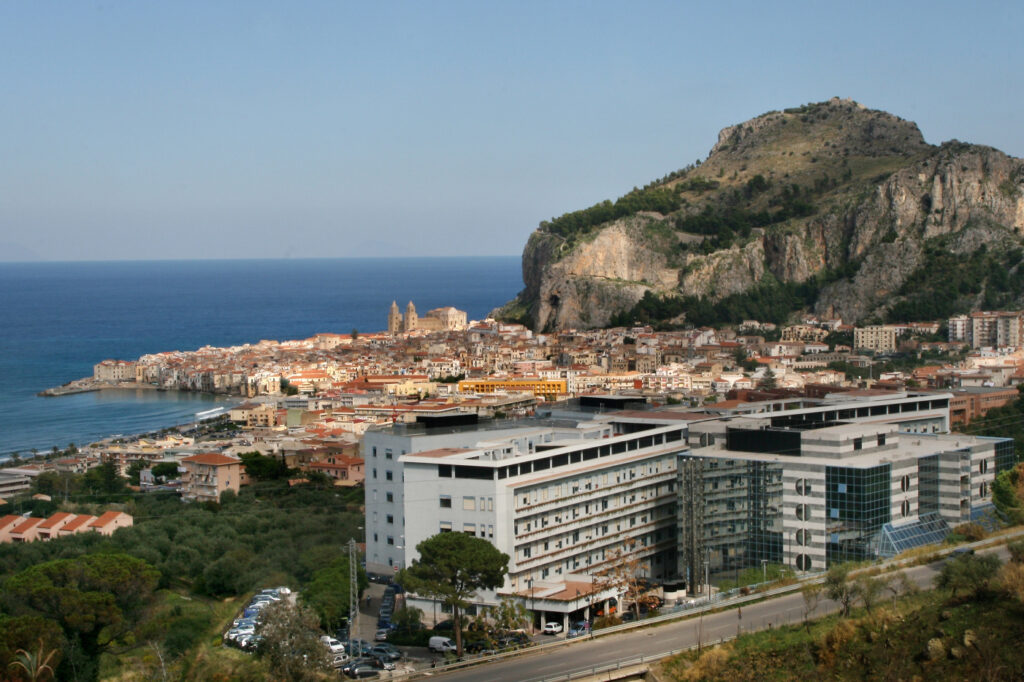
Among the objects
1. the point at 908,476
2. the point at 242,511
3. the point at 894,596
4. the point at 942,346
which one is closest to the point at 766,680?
the point at 894,596

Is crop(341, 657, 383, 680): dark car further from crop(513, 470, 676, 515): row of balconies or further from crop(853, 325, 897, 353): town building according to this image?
crop(853, 325, 897, 353): town building

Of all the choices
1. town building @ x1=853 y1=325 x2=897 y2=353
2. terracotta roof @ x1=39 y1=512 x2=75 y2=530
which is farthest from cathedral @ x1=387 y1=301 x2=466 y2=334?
terracotta roof @ x1=39 y1=512 x2=75 y2=530

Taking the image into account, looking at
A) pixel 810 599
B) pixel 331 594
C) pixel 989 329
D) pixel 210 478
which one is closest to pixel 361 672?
pixel 331 594

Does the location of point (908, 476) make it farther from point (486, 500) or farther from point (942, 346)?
point (942, 346)

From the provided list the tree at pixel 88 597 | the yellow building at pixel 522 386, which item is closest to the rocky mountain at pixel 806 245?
the yellow building at pixel 522 386

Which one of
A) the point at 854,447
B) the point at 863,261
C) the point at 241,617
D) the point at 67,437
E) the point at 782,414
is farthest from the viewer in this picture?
the point at 863,261

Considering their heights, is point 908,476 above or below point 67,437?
above

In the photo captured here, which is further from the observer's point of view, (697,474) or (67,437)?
(67,437)

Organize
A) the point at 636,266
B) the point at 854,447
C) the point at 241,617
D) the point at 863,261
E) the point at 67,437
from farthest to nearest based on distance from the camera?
the point at 636,266
the point at 863,261
the point at 67,437
the point at 854,447
the point at 241,617
